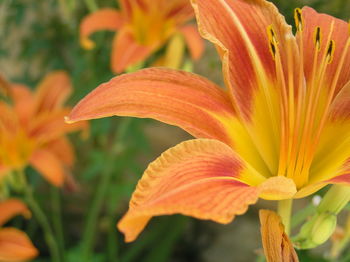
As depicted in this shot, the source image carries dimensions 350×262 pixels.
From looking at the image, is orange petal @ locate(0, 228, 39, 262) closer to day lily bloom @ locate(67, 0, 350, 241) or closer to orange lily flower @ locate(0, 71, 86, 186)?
orange lily flower @ locate(0, 71, 86, 186)

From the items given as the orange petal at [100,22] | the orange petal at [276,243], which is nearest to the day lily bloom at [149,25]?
the orange petal at [100,22]

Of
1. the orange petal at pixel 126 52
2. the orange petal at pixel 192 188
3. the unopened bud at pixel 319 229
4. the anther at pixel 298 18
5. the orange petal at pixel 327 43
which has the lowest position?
the unopened bud at pixel 319 229

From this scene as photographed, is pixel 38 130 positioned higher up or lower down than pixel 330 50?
lower down

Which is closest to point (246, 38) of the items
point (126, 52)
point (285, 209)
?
point (285, 209)

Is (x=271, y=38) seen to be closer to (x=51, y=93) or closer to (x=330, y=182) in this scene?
(x=330, y=182)

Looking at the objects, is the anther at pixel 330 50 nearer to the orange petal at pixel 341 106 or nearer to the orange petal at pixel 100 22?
the orange petal at pixel 341 106

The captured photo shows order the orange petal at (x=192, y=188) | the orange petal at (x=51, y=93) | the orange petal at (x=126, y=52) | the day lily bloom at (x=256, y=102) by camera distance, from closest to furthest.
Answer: the orange petal at (x=192, y=188) < the day lily bloom at (x=256, y=102) < the orange petal at (x=126, y=52) < the orange petal at (x=51, y=93)

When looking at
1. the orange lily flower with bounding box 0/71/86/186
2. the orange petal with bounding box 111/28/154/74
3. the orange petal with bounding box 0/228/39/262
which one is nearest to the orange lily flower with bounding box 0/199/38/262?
the orange petal with bounding box 0/228/39/262
